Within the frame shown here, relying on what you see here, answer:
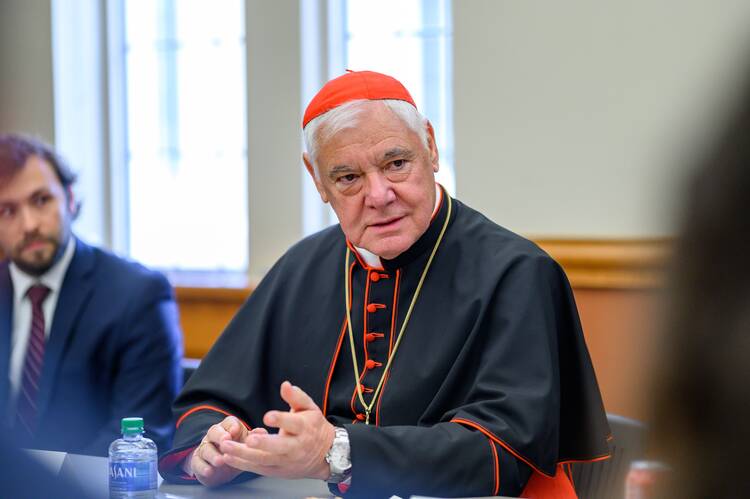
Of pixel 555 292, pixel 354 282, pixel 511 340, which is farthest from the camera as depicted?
pixel 354 282

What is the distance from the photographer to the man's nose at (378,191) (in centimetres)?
258

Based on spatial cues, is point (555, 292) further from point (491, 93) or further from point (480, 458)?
point (491, 93)

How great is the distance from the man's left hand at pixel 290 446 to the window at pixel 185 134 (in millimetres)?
3374

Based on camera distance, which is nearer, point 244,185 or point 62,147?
point 244,185

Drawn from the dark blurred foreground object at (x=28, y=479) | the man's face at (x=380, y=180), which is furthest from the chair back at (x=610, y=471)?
the dark blurred foreground object at (x=28, y=479)

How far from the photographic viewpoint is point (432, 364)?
2486 millimetres

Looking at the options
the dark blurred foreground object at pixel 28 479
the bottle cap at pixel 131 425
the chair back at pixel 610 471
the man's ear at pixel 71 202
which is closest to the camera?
the dark blurred foreground object at pixel 28 479

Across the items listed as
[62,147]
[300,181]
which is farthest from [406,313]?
[62,147]

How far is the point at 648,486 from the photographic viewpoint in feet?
1.85

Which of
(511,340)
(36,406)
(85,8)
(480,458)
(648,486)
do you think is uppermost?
(85,8)

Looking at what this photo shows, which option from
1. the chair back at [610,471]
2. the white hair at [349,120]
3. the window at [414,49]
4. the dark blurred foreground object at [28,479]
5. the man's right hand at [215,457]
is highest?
the window at [414,49]

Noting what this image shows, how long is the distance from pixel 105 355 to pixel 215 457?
1.40 metres

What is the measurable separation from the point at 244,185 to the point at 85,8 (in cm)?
148

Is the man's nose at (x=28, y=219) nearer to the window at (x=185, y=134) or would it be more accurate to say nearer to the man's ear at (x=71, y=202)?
the man's ear at (x=71, y=202)
